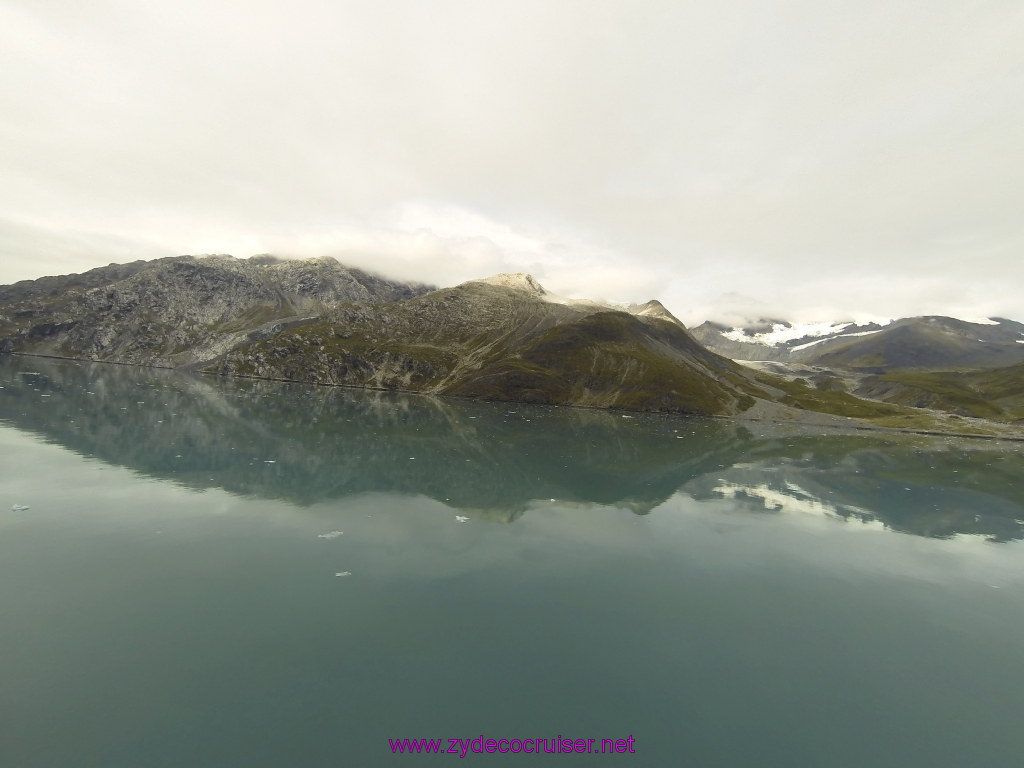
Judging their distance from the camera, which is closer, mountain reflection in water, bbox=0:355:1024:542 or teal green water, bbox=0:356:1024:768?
teal green water, bbox=0:356:1024:768

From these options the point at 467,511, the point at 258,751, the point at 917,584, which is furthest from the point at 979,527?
the point at 258,751

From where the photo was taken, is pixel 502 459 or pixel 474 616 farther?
pixel 502 459

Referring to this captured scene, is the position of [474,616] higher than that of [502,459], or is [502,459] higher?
[502,459]

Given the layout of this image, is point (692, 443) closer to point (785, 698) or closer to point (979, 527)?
point (979, 527)

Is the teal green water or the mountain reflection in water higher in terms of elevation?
the mountain reflection in water
